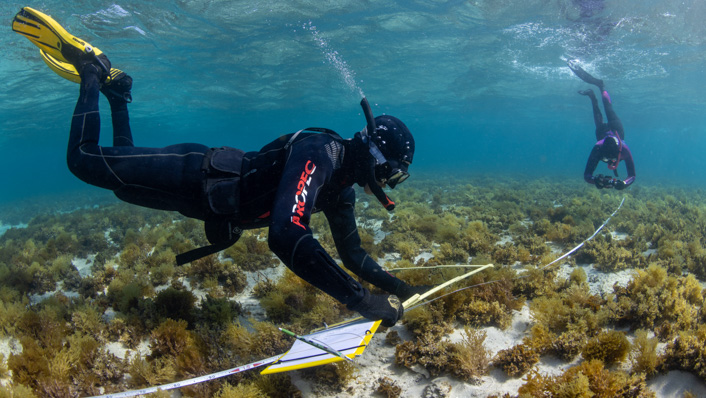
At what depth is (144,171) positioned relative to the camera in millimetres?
3088

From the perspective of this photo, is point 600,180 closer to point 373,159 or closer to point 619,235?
point 619,235

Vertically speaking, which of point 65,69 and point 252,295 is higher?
point 65,69

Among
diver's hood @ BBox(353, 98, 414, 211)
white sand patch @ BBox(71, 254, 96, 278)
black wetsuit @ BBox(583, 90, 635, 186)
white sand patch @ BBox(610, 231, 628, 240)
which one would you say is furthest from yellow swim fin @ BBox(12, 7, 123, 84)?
black wetsuit @ BBox(583, 90, 635, 186)

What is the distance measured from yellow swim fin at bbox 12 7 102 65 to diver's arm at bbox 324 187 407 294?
370cm

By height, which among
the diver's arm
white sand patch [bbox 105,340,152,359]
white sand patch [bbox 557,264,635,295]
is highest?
the diver's arm

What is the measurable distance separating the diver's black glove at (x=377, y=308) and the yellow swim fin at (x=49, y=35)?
4.54 metres

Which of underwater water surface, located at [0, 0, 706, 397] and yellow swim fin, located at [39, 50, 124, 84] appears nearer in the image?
underwater water surface, located at [0, 0, 706, 397]

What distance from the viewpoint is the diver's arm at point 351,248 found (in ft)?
12.6

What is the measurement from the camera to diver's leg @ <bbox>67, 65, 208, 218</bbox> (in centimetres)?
309

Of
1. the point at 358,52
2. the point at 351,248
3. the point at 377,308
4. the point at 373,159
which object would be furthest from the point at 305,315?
the point at 358,52

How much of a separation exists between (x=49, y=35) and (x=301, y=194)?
4139mm

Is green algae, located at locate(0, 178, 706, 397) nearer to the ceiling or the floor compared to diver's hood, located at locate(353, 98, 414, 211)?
nearer to the floor

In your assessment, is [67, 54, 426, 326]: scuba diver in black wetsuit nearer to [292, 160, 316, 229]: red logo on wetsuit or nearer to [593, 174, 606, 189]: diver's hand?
[292, 160, 316, 229]: red logo on wetsuit

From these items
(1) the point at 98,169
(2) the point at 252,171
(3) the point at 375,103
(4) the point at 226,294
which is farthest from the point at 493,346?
(3) the point at 375,103
